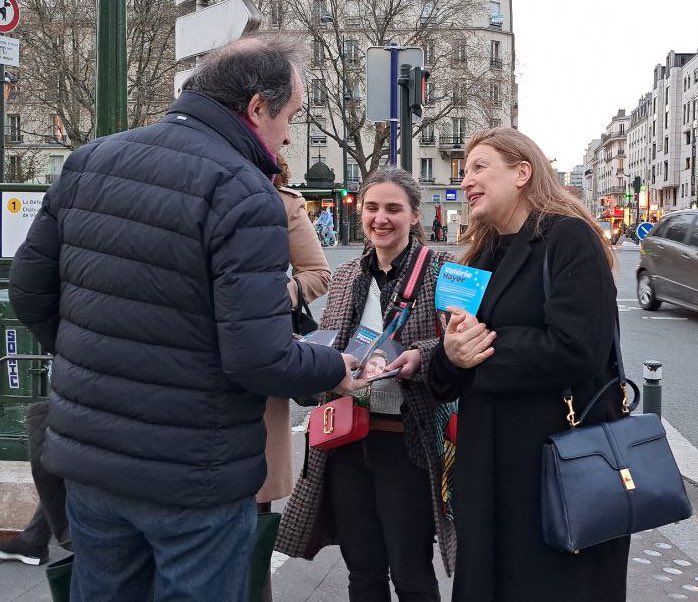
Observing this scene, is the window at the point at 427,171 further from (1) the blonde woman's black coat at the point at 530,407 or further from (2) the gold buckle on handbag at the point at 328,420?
(1) the blonde woman's black coat at the point at 530,407

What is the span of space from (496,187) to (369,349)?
63 centimetres

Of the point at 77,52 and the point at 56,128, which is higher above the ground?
the point at 77,52

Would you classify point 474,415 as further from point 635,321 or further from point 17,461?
point 635,321

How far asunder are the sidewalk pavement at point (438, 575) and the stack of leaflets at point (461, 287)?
1.73 m

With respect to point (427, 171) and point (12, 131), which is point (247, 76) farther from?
point (427, 171)

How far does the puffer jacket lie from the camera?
1729 millimetres

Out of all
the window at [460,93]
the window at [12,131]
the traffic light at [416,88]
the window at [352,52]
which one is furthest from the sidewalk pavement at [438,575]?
the window at [12,131]

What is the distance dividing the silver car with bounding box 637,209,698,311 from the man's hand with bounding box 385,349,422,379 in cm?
1076

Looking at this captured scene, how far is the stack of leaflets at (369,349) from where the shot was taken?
2.30 m

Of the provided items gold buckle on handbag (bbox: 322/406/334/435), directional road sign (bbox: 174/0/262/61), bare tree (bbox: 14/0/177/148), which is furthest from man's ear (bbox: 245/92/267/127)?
bare tree (bbox: 14/0/177/148)

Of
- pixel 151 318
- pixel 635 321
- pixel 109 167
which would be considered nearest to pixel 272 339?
pixel 151 318

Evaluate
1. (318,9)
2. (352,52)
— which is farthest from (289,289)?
(352,52)

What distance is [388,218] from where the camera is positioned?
9.36 feet

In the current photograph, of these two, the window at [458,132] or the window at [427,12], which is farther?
the window at [458,132]
